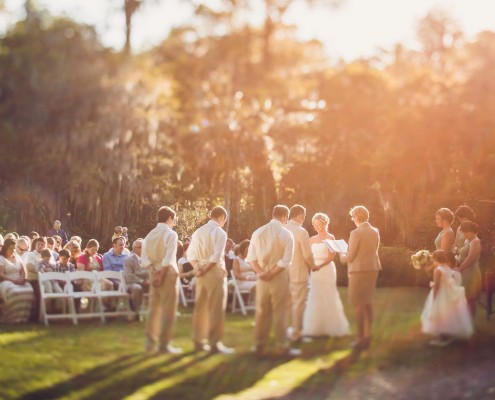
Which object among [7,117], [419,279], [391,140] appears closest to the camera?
[7,117]

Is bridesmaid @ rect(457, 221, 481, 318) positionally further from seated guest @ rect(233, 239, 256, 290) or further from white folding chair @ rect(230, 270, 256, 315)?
seated guest @ rect(233, 239, 256, 290)

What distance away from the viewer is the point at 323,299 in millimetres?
15031

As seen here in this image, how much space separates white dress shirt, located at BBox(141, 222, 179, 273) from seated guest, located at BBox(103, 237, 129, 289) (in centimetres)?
596

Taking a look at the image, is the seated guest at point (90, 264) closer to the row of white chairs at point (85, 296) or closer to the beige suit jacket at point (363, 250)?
the row of white chairs at point (85, 296)

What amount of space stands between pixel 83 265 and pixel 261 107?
7.59 metres

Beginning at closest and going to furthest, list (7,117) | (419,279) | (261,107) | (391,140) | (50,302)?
1. (7,117)
2. (261,107)
3. (391,140)
4. (50,302)
5. (419,279)

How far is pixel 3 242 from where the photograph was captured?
18.2 m

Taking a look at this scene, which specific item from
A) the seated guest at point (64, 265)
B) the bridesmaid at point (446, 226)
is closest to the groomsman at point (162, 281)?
the bridesmaid at point (446, 226)

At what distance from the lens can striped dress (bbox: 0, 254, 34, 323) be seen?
1677 centimetres

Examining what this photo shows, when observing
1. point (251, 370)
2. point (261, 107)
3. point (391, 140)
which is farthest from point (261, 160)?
point (251, 370)

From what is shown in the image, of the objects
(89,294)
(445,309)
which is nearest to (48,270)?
(89,294)

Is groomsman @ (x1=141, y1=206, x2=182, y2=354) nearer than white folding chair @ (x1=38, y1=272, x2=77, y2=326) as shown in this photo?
Yes

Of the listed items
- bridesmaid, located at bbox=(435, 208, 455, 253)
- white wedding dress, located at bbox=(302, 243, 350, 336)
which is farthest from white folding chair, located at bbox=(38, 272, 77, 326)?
bridesmaid, located at bbox=(435, 208, 455, 253)

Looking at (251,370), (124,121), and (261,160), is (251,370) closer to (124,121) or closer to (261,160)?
(261,160)
